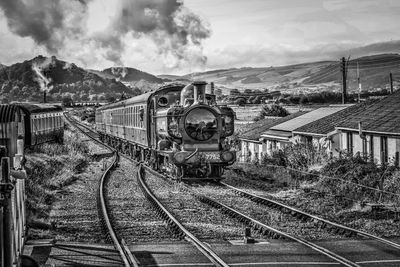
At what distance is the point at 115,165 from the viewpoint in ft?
88.9

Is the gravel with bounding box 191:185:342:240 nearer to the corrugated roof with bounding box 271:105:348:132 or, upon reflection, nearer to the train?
the train

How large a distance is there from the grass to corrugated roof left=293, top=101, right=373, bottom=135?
11742mm

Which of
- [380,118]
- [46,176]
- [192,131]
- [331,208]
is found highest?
[380,118]

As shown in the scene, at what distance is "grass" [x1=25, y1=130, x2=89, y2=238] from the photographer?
13539mm

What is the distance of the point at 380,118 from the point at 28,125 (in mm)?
14420

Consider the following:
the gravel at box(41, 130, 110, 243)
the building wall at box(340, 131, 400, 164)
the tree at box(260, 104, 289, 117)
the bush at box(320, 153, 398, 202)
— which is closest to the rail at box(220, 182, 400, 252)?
the bush at box(320, 153, 398, 202)

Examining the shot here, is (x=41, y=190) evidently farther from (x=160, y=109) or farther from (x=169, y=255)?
(x=169, y=255)

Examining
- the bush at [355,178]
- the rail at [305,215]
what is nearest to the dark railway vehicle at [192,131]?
the rail at [305,215]

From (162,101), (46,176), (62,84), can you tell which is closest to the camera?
(46,176)

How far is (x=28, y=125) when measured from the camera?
2269 centimetres

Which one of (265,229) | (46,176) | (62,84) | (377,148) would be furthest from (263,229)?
(62,84)

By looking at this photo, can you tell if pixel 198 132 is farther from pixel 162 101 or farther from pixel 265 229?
pixel 265 229

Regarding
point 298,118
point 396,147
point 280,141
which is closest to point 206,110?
point 396,147

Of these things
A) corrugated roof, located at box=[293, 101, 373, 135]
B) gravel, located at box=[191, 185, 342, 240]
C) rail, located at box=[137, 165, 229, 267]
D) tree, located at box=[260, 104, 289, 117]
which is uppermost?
tree, located at box=[260, 104, 289, 117]
